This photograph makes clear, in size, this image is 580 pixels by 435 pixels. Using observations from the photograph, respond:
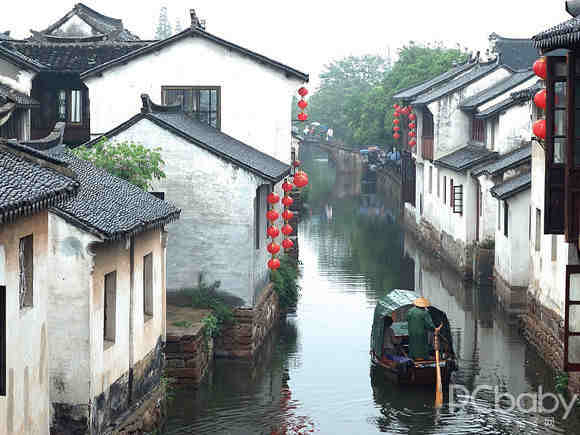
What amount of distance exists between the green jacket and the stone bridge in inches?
2772

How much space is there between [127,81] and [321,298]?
961 cm

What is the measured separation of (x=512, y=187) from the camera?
105ft

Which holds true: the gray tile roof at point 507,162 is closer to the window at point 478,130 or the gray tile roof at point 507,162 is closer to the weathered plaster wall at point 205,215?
the window at point 478,130

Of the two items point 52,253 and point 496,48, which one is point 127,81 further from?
point 496,48

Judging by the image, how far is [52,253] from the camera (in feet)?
52.6

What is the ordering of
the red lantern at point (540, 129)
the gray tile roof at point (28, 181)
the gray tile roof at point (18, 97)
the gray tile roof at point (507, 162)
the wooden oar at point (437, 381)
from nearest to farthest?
the gray tile roof at point (28, 181), the red lantern at point (540, 129), the wooden oar at point (437, 381), the gray tile roof at point (507, 162), the gray tile roof at point (18, 97)

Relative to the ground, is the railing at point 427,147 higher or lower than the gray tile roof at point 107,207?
higher

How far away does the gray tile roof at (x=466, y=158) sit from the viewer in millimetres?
40000

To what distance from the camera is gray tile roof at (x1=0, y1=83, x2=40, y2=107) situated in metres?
35.1

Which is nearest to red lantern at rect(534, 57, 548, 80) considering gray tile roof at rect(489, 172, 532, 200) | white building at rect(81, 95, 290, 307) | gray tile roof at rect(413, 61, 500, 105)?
white building at rect(81, 95, 290, 307)

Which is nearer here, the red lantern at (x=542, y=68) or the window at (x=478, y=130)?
the red lantern at (x=542, y=68)

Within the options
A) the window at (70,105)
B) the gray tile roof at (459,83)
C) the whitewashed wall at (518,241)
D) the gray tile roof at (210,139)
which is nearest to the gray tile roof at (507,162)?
the whitewashed wall at (518,241)

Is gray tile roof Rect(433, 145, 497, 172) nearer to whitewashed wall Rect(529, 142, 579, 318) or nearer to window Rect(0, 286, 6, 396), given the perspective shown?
whitewashed wall Rect(529, 142, 579, 318)

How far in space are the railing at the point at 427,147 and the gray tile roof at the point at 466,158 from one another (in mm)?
2177
